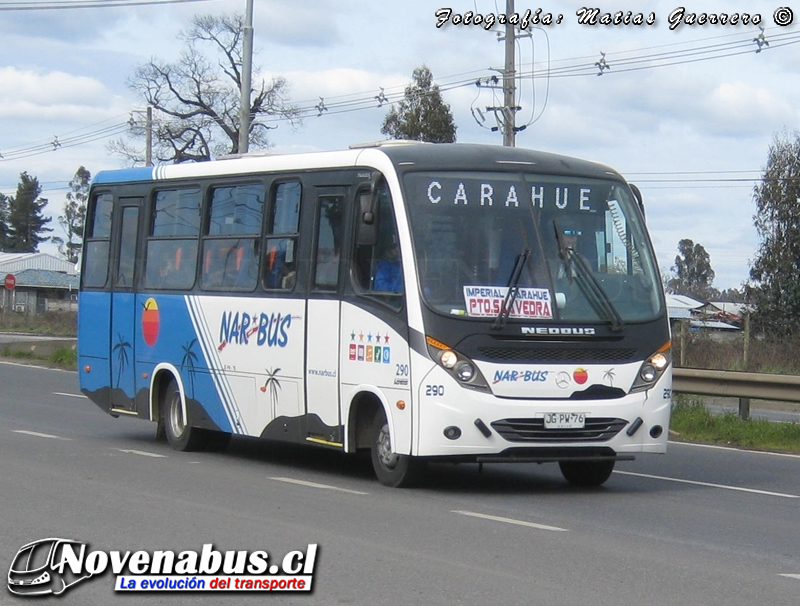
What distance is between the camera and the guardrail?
59.1 feet

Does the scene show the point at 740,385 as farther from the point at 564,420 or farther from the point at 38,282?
the point at 38,282

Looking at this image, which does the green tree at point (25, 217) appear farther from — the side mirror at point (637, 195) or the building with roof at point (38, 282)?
the side mirror at point (637, 195)

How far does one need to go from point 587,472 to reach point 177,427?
5.02 meters

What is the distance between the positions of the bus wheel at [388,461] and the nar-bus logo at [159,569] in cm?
326

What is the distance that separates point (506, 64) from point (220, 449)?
1873 centimetres

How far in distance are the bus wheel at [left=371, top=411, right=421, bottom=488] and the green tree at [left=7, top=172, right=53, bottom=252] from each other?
14813 centimetres

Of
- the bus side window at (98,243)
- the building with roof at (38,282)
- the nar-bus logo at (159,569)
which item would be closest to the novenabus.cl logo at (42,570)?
the nar-bus logo at (159,569)

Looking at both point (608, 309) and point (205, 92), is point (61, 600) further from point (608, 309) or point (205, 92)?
point (205, 92)

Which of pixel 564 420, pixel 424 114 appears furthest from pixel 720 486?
pixel 424 114

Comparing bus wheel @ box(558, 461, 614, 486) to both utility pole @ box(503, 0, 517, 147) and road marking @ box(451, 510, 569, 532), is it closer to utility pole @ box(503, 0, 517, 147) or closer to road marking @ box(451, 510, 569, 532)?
road marking @ box(451, 510, 569, 532)

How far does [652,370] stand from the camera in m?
12.4

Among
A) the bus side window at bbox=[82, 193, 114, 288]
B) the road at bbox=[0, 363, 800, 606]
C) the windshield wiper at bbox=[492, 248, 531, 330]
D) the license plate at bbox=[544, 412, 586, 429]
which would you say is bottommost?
the road at bbox=[0, 363, 800, 606]

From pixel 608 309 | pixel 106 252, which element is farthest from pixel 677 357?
pixel 608 309

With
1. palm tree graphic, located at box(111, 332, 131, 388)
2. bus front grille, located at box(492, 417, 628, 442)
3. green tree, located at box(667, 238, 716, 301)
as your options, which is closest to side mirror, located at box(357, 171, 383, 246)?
bus front grille, located at box(492, 417, 628, 442)
